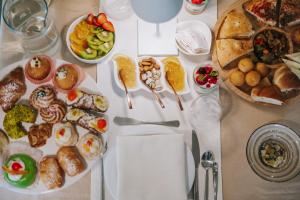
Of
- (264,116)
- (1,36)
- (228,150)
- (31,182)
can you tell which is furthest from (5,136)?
(264,116)

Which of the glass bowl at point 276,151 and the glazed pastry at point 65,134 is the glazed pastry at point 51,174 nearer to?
the glazed pastry at point 65,134

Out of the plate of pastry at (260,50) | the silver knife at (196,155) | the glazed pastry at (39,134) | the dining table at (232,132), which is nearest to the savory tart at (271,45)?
the plate of pastry at (260,50)

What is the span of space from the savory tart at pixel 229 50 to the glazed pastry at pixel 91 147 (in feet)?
1.44

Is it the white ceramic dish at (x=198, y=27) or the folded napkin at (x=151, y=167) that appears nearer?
the folded napkin at (x=151, y=167)

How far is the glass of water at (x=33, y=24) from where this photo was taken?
116cm

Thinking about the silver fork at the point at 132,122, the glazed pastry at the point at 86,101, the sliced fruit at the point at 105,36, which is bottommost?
the silver fork at the point at 132,122

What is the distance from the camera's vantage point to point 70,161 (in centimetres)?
109

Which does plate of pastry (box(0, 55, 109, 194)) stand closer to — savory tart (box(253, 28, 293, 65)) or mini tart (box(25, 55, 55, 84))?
mini tart (box(25, 55, 55, 84))

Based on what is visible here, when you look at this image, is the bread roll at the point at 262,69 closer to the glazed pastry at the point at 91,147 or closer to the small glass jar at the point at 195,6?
the small glass jar at the point at 195,6

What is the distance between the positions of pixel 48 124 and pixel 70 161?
13 cm

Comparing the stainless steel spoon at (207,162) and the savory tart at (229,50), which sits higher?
the savory tart at (229,50)

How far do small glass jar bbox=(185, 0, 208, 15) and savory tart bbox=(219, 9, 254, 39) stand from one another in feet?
0.28

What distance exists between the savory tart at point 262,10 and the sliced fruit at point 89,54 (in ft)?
1.61

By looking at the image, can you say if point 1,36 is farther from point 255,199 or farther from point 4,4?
point 255,199
